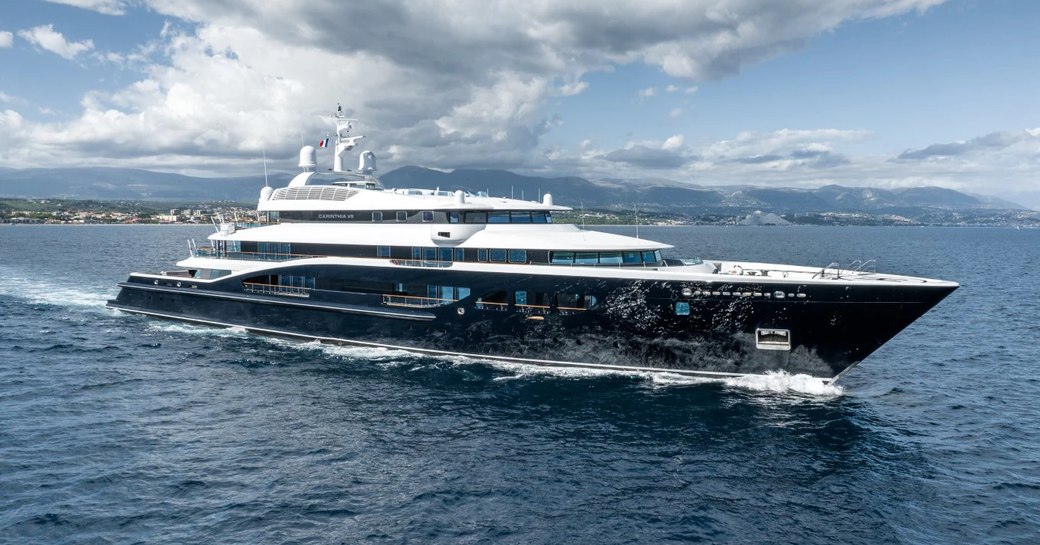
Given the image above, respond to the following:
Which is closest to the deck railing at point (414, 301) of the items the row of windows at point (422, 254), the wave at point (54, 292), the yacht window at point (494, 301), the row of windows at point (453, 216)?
the yacht window at point (494, 301)

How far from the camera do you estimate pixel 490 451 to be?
17.3 m

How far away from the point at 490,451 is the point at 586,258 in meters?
10.4

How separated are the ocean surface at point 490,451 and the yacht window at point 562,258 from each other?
4.93 meters

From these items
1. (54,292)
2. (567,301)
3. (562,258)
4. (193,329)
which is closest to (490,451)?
(567,301)

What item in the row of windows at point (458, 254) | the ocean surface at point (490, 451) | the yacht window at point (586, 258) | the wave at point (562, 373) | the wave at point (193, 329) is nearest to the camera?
the ocean surface at point (490, 451)

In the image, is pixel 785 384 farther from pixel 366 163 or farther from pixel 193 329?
pixel 193 329

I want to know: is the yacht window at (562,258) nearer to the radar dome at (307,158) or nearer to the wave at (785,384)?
the wave at (785,384)

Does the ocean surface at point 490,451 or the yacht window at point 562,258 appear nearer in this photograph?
the ocean surface at point 490,451

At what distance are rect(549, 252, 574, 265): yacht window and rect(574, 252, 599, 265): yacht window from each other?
0.73ft

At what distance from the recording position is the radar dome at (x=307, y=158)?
3416 centimetres

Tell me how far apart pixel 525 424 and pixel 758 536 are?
27.3ft

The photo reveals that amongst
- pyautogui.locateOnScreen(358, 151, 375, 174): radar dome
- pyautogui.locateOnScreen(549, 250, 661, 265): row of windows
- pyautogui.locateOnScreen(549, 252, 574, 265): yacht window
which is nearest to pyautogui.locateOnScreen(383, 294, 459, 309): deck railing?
pyautogui.locateOnScreen(549, 252, 574, 265): yacht window

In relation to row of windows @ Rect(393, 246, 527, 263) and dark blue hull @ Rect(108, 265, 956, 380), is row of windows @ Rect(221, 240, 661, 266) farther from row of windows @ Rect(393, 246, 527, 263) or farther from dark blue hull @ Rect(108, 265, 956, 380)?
dark blue hull @ Rect(108, 265, 956, 380)

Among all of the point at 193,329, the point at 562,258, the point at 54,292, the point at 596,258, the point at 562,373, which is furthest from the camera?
the point at 54,292
